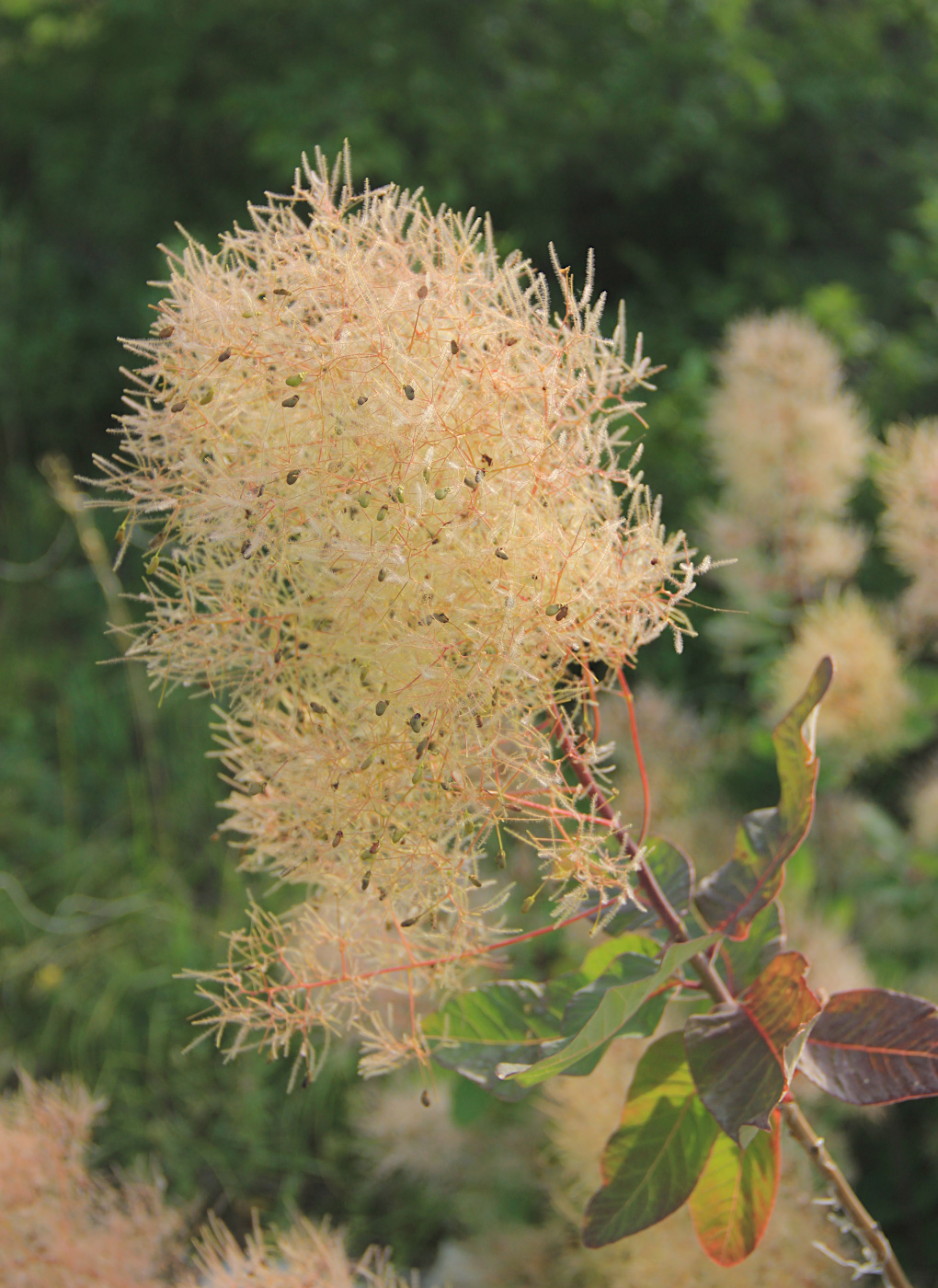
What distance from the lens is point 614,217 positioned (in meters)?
3.98

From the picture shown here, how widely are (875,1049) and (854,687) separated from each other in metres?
0.89

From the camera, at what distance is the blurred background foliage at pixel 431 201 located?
1.74m

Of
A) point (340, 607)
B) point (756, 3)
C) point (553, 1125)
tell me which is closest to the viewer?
point (340, 607)

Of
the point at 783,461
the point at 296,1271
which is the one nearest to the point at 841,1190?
the point at 296,1271

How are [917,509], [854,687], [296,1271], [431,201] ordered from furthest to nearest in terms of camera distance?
[431,201] < [854,687] < [917,509] < [296,1271]

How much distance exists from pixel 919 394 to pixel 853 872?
5.50 ft

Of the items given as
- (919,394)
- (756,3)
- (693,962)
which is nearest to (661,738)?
(693,962)

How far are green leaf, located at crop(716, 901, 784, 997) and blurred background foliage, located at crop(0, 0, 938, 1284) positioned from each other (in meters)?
0.68

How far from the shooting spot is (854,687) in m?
1.43

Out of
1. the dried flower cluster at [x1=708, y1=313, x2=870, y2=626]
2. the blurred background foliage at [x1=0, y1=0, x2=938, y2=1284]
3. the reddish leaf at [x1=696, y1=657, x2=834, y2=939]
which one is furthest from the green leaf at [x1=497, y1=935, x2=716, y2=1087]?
the dried flower cluster at [x1=708, y1=313, x2=870, y2=626]

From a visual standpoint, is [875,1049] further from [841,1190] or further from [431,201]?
[431,201]

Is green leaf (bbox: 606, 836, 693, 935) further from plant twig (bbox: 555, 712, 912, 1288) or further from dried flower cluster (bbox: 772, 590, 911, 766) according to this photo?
dried flower cluster (bbox: 772, 590, 911, 766)

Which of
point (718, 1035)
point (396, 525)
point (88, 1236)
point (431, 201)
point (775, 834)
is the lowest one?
point (88, 1236)

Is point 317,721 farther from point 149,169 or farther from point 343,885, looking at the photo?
point 149,169
